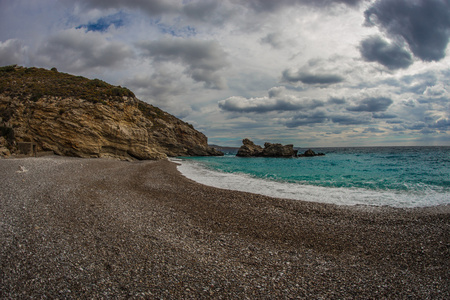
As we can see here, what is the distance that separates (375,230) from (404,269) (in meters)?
2.83

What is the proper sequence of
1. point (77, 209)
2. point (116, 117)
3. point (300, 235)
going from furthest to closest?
1. point (116, 117)
2. point (77, 209)
3. point (300, 235)

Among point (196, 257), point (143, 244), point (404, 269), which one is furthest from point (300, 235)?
point (143, 244)

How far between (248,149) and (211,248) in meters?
73.3

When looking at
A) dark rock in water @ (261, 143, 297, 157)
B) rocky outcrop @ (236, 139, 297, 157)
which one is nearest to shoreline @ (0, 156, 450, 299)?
dark rock in water @ (261, 143, 297, 157)

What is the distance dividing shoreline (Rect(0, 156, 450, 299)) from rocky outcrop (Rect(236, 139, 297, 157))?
195 ft

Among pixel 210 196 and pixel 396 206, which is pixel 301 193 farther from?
pixel 210 196

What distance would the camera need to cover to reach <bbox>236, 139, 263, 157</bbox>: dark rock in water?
7775 centimetres

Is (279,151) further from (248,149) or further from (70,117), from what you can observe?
(70,117)

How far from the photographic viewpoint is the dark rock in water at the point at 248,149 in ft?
255

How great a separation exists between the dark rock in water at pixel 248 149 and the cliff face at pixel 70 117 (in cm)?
4418

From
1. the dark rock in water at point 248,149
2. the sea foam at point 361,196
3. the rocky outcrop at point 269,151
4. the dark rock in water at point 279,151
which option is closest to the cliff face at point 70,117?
the sea foam at point 361,196

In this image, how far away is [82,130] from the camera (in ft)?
90.5

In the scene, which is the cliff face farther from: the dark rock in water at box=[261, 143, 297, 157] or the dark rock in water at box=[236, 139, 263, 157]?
the dark rock in water at box=[236, 139, 263, 157]

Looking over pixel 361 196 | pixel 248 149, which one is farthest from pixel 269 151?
pixel 361 196
